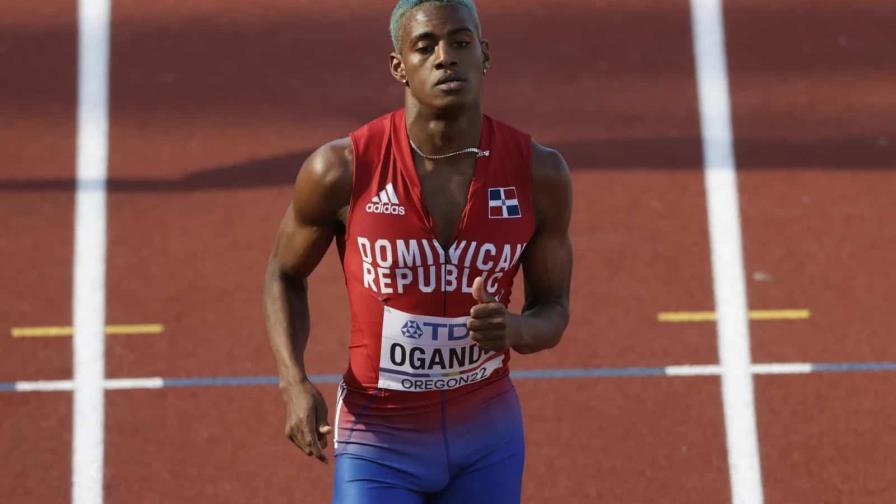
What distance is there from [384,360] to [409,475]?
271 mm

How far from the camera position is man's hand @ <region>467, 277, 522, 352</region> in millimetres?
3559

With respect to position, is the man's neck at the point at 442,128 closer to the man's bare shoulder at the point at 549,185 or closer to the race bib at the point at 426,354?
the man's bare shoulder at the point at 549,185

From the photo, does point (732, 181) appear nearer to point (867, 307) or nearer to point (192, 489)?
point (867, 307)

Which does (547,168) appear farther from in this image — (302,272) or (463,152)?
(302,272)

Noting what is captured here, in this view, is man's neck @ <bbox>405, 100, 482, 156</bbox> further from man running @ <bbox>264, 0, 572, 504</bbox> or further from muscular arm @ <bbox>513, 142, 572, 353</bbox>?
muscular arm @ <bbox>513, 142, 572, 353</bbox>

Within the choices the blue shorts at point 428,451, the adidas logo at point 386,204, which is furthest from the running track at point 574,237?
the adidas logo at point 386,204

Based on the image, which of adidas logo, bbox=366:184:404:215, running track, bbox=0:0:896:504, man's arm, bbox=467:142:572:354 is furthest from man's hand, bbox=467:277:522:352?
running track, bbox=0:0:896:504

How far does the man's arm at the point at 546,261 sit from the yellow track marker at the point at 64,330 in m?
2.39

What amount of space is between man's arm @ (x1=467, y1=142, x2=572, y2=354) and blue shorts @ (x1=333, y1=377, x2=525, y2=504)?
21cm

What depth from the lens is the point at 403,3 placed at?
3805 mm

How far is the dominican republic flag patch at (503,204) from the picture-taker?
381 centimetres

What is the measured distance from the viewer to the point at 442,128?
382 centimetres

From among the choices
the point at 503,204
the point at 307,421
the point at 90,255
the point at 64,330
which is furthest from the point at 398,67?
the point at 90,255

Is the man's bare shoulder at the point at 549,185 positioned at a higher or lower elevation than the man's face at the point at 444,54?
lower
